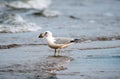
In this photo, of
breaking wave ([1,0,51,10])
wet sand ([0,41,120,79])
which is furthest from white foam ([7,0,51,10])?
wet sand ([0,41,120,79])

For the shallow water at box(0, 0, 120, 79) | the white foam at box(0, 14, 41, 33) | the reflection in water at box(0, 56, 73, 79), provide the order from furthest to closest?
the white foam at box(0, 14, 41, 33) → the shallow water at box(0, 0, 120, 79) → the reflection in water at box(0, 56, 73, 79)

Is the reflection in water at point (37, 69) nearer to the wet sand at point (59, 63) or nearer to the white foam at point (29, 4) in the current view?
the wet sand at point (59, 63)

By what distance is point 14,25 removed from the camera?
15.9 metres

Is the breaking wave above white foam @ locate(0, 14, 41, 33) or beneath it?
above

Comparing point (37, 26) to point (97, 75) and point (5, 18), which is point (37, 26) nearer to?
point (5, 18)

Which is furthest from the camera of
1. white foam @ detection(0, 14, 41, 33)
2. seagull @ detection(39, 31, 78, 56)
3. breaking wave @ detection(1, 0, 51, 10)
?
breaking wave @ detection(1, 0, 51, 10)

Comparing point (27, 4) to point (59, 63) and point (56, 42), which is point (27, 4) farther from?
point (59, 63)

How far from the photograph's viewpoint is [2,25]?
15734 millimetres

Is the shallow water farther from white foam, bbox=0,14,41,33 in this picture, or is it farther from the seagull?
the seagull

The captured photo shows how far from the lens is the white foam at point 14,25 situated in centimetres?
1507

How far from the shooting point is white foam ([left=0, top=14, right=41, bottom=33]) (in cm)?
1507

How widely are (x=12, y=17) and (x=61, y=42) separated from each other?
7.46 m

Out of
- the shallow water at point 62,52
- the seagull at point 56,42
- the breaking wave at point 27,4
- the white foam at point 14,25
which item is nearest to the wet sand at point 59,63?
the shallow water at point 62,52

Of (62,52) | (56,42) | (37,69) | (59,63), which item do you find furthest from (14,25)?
(37,69)
